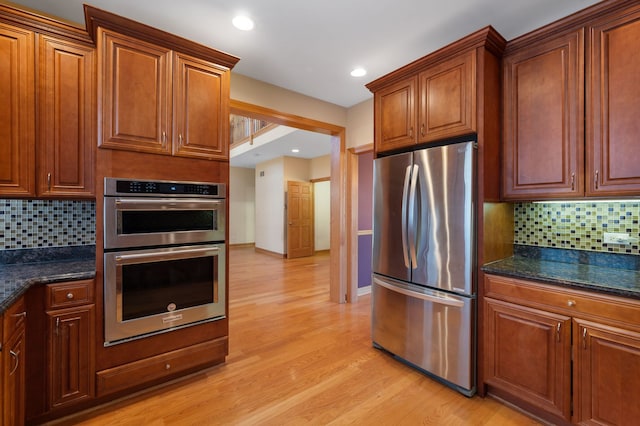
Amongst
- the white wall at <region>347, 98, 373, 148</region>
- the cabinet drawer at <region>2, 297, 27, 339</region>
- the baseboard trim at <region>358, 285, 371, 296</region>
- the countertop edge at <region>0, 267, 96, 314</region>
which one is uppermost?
the white wall at <region>347, 98, 373, 148</region>

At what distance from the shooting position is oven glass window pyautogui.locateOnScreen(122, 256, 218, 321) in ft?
6.40

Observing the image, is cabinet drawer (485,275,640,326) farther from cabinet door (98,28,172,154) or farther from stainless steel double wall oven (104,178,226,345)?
cabinet door (98,28,172,154)

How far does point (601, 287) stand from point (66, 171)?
3329 millimetres

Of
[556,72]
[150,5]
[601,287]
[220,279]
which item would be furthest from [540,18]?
[220,279]

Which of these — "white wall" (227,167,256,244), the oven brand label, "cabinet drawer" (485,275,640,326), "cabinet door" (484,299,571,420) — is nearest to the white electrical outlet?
"cabinet drawer" (485,275,640,326)

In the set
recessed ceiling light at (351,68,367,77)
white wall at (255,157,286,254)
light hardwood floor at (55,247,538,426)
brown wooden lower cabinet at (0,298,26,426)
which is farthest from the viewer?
white wall at (255,157,286,254)

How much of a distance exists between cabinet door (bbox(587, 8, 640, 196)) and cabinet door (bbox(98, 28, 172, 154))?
2822mm

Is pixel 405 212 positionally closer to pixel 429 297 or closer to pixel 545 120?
pixel 429 297

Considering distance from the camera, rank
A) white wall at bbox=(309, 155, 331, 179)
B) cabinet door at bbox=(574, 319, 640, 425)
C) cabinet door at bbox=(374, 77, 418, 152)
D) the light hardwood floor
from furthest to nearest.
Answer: white wall at bbox=(309, 155, 331, 179)
cabinet door at bbox=(374, 77, 418, 152)
the light hardwood floor
cabinet door at bbox=(574, 319, 640, 425)

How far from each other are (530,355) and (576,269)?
673 mm

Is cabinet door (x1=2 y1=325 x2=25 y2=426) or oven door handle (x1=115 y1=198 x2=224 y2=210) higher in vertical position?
oven door handle (x1=115 y1=198 x2=224 y2=210)

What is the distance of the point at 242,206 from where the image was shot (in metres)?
9.45

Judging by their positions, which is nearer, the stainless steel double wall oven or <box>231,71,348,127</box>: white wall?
the stainless steel double wall oven

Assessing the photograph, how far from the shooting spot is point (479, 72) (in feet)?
6.63
